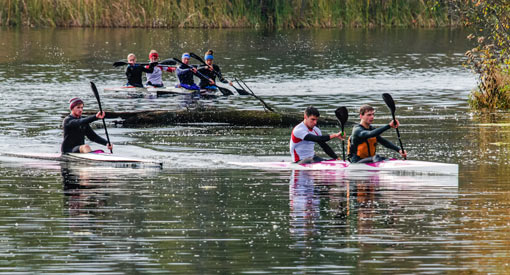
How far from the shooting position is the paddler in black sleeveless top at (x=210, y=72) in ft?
114

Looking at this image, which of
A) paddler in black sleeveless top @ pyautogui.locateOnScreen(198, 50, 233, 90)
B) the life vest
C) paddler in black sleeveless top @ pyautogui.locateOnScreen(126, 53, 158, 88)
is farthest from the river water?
paddler in black sleeveless top @ pyautogui.locateOnScreen(126, 53, 158, 88)

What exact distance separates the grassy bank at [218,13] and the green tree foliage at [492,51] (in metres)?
34.1

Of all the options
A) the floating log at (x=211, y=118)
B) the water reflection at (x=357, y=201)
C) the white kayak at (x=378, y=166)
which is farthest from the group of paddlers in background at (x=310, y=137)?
the floating log at (x=211, y=118)

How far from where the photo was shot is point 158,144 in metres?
23.9

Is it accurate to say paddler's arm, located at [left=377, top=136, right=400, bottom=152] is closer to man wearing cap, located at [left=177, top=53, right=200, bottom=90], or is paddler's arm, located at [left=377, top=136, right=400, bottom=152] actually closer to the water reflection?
the water reflection

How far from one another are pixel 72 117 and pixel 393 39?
4676 centimetres

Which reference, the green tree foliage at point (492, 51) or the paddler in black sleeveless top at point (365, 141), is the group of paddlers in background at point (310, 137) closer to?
the paddler in black sleeveless top at point (365, 141)

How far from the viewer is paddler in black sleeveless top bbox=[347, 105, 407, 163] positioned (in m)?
19.2

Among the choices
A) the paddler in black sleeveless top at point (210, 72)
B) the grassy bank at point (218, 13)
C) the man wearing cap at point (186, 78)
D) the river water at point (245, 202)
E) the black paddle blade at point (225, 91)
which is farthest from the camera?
the grassy bank at point (218, 13)

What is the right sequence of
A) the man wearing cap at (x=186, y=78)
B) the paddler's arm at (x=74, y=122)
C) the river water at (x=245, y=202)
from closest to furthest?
the river water at (x=245, y=202) < the paddler's arm at (x=74, y=122) < the man wearing cap at (x=186, y=78)

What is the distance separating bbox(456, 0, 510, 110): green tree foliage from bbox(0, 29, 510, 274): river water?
1194 millimetres

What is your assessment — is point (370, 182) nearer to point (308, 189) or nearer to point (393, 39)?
point (308, 189)

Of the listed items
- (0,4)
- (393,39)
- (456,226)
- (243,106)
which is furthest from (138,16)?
(456,226)

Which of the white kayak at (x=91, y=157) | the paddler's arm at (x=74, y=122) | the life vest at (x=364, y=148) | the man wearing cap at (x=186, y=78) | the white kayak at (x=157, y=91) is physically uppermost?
the paddler's arm at (x=74, y=122)
